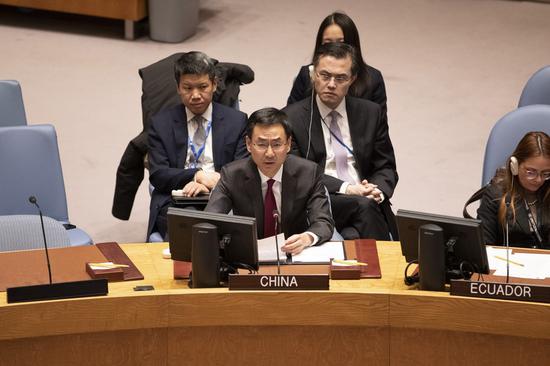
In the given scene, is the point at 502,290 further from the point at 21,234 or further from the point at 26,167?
the point at 26,167

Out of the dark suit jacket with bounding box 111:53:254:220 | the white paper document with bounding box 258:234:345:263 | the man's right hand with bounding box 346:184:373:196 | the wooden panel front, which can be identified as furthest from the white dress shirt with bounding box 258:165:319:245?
the wooden panel front

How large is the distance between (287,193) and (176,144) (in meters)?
0.87

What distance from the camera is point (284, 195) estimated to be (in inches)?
192

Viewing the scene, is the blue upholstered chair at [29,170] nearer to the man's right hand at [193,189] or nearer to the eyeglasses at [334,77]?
the man's right hand at [193,189]

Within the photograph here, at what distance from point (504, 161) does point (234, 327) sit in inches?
71.7

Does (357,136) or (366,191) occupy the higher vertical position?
(357,136)

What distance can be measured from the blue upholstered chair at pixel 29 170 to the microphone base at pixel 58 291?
1329 mm

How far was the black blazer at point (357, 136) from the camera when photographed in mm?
5570

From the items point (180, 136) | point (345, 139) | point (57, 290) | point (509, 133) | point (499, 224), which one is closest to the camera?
point (57, 290)

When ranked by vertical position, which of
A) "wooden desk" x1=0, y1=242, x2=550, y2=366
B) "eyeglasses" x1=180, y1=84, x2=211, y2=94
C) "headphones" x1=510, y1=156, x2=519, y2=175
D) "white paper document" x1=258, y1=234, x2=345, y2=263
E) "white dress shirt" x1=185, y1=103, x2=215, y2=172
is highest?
"eyeglasses" x1=180, y1=84, x2=211, y2=94

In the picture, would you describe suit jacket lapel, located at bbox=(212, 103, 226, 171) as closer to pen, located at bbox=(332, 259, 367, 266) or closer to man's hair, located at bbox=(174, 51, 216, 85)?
man's hair, located at bbox=(174, 51, 216, 85)

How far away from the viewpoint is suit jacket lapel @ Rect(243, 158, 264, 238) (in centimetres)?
484

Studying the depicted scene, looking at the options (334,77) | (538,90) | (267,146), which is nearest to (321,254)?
(267,146)

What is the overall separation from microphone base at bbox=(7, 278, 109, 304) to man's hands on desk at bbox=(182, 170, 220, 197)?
127 cm
